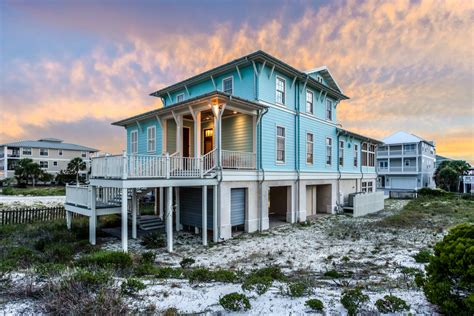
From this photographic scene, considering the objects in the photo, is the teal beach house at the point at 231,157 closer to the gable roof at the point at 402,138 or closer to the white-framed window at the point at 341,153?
the white-framed window at the point at 341,153

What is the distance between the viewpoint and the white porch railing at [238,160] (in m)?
12.4

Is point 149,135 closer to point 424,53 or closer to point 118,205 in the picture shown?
point 118,205

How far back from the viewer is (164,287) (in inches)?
200

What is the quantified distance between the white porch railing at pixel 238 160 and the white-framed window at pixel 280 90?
3712 millimetres

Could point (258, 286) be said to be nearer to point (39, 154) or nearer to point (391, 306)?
point (391, 306)

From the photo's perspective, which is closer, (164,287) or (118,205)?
(164,287)

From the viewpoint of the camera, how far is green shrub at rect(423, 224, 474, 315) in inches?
139

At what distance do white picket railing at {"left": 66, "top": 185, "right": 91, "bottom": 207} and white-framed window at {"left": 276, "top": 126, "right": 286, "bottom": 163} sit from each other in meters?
9.39

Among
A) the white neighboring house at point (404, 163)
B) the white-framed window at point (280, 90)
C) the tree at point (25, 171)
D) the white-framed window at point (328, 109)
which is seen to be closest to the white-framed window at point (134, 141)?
the white-framed window at point (280, 90)

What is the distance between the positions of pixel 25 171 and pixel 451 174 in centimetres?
6874

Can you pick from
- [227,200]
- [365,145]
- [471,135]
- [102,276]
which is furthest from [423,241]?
[471,135]

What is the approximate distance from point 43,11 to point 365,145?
25016 millimetres

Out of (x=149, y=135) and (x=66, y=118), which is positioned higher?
(x=66, y=118)

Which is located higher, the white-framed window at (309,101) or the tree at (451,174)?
the white-framed window at (309,101)
